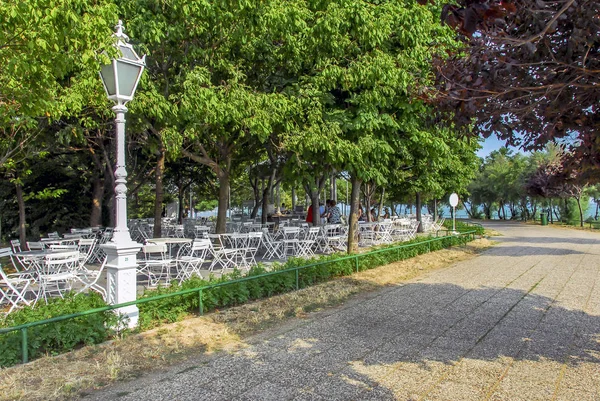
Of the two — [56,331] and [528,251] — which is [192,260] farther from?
[528,251]

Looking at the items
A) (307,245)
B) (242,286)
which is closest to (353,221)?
(307,245)

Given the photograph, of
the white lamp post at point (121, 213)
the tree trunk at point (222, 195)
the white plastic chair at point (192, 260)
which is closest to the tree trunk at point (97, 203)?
the tree trunk at point (222, 195)

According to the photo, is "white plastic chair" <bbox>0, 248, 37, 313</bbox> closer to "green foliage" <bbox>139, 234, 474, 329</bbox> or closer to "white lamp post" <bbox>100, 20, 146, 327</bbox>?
"white lamp post" <bbox>100, 20, 146, 327</bbox>

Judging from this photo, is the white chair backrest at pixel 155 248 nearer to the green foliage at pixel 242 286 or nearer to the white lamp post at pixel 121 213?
the green foliage at pixel 242 286

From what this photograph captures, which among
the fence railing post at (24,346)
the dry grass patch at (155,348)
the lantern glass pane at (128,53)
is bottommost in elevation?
the dry grass patch at (155,348)

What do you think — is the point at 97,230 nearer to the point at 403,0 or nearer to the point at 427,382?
the point at 403,0

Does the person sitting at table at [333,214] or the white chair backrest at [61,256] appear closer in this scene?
the white chair backrest at [61,256]

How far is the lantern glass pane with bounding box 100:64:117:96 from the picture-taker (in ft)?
18.0

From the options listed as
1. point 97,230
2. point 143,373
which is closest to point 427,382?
point 143,373

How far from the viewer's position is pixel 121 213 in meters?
5.59

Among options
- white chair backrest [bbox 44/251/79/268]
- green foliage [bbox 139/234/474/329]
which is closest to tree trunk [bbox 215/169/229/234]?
green foliage [bbox 139/234/474/329]

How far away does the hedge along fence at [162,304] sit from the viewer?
436 centimetres

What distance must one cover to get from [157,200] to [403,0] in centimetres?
857

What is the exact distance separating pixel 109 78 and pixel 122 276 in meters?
2.56
